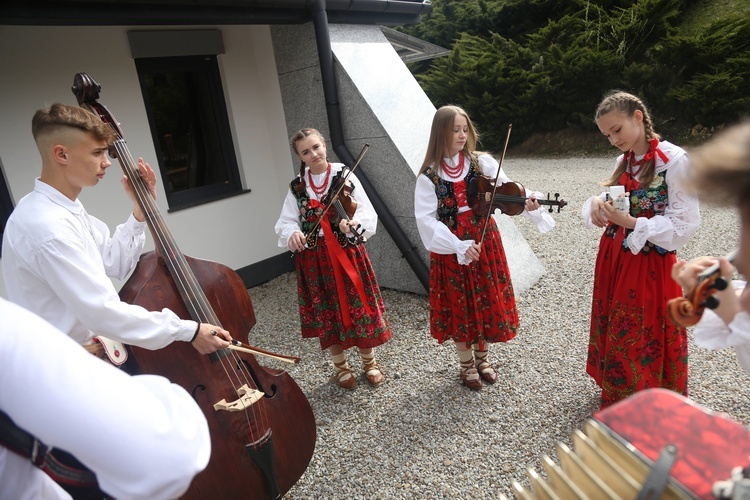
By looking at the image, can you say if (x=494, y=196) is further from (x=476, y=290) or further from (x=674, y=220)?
(x=674, y=220)

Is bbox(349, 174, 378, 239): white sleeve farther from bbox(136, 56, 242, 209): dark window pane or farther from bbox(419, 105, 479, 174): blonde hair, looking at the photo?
bbox(136, 56, 242, 209): dark window pane

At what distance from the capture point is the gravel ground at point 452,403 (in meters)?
2.66

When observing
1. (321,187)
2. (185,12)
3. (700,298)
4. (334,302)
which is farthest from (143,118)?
(700,298)

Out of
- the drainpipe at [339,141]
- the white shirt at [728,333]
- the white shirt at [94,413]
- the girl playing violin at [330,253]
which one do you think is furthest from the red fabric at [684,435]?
the drainpipe at [339,141]

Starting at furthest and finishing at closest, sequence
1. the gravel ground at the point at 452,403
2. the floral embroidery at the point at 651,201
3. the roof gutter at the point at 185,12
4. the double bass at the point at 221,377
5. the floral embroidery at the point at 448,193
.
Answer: the roof gutter at the point at 185,12
the floral embroidery at the point at 448,193
the gravel ground at the point at 452,403
the floral embroidery at the point at 651,201
the double bass at the point at 221,377

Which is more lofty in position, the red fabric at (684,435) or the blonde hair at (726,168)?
the blonde hair at (726,168)

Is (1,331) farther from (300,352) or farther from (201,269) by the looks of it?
(300,352)

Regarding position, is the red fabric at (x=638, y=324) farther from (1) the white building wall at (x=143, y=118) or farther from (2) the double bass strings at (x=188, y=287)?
(1) the white building wall at (x=143, y=118)

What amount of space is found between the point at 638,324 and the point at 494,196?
1069mm

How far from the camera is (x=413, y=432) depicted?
9.87ft

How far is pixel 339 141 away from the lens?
499 cm

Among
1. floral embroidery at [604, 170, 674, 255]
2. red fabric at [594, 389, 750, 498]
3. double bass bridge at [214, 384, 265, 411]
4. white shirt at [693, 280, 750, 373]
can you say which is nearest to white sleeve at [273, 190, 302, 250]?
double bass bridge at [214, 384, 265, 411]

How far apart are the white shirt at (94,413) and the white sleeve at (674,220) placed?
232 centimetres

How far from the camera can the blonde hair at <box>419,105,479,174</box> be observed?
303 cm
